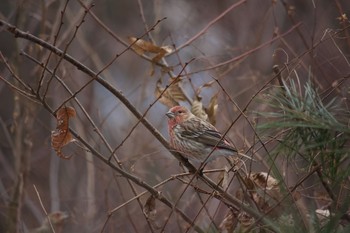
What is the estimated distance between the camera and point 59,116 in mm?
3824

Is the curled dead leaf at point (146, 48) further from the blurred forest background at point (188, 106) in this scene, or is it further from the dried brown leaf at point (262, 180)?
the dried brown leaf at point (262, 180)

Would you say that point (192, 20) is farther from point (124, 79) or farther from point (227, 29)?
point (124, 79)

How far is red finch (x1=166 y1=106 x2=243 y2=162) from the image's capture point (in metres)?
5.53

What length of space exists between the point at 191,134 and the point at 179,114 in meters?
0.23

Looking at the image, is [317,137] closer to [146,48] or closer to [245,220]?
[245,220]

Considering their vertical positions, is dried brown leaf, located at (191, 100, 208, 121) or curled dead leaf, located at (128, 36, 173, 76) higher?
curled dead leaf, located at (128, 36, 173, 76)

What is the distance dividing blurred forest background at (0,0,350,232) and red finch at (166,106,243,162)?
8.1 inches

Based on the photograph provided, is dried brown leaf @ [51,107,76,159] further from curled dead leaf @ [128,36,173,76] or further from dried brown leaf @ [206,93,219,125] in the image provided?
dried brown leaf @ [206,93,219,125]

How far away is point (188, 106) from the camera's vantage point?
579 centimetres

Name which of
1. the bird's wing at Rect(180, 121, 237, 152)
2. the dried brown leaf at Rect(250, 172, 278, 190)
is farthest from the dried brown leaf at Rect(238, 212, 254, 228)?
the bird's wing at Rect(180, 121, 237, 152)

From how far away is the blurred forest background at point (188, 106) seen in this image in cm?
330

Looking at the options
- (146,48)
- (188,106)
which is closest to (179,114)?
(188,106)

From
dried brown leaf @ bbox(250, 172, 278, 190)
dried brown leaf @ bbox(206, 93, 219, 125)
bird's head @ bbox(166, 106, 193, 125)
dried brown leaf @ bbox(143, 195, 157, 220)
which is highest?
bird's head @ bbox(166, 106, 193, 125)

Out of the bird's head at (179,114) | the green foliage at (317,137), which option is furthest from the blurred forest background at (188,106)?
the bird's head at (179,114)
